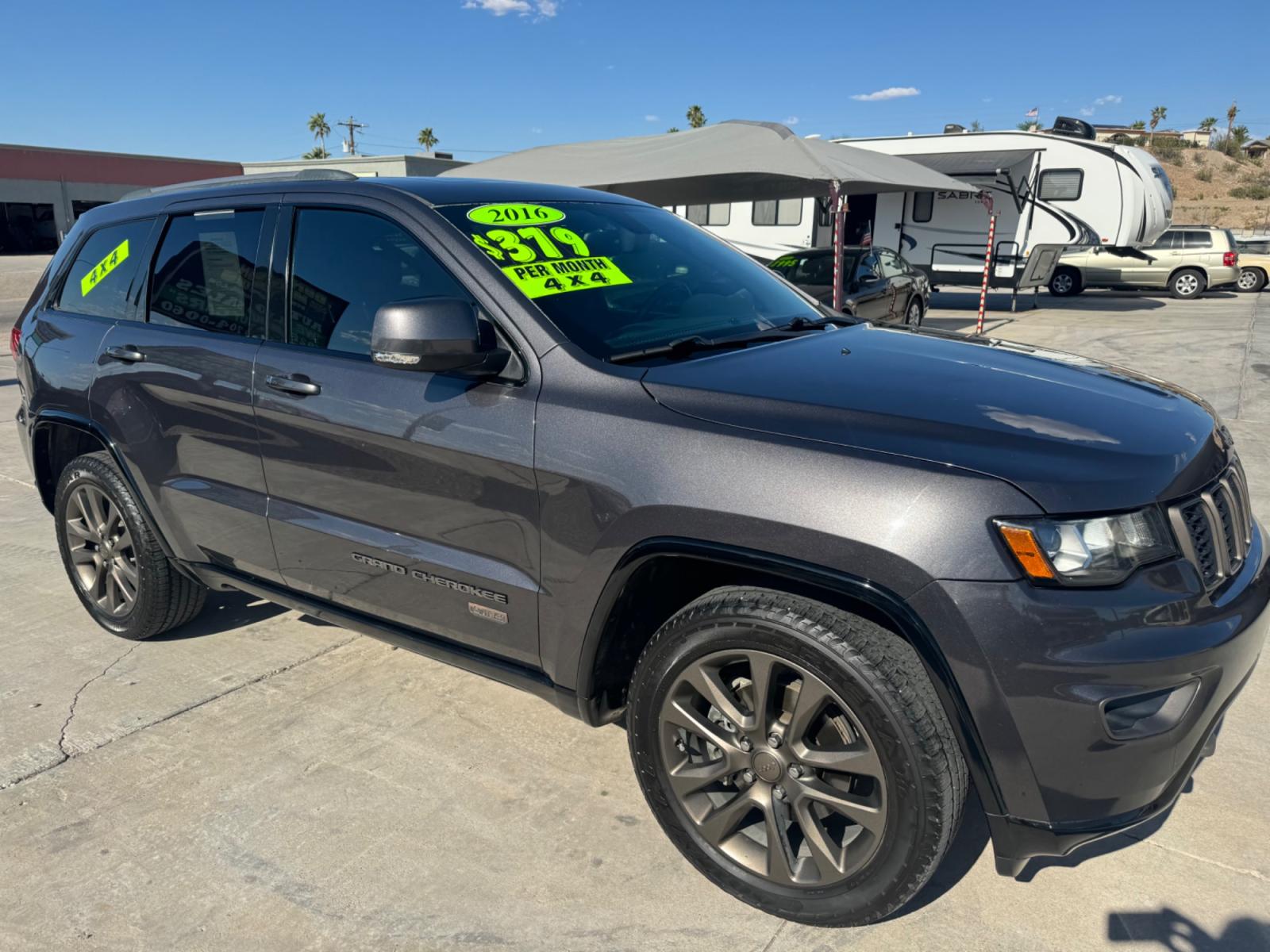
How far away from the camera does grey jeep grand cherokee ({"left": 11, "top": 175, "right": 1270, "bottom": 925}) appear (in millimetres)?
1917

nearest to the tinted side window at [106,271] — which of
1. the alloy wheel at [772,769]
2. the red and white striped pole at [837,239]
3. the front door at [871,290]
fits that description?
the alloy wheel at [772,769]

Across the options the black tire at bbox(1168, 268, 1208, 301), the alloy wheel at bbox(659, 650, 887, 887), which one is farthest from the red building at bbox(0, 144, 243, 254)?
the alloy wheel at bbox(659, 650, 887, 887)

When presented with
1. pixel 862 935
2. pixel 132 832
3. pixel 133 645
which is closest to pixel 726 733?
pixel 862 935

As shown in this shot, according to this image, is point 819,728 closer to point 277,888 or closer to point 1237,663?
point 1237,663

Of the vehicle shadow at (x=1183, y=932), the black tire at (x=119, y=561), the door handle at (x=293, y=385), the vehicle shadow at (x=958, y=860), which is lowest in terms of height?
the vehicle shadow at (x=958, y=860)

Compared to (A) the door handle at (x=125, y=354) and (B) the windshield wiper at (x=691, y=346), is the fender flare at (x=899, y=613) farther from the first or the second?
(A) the door handle at (x=125, y=354)

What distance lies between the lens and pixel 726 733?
7.61 feet

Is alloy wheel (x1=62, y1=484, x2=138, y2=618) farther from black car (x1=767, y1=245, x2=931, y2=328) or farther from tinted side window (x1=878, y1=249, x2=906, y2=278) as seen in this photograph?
tinted side window (x1=878, y1=249, x2=906, y2=278)

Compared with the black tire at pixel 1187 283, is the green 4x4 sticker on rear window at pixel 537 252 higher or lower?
higher

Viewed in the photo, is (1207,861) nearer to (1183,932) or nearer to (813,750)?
(1183,932)

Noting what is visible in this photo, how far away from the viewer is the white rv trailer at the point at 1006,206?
58.6 feet

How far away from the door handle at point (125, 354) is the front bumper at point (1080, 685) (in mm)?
2994

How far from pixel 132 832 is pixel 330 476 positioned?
117cm

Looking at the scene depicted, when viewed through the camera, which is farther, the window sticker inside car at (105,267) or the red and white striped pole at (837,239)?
the red and white striped pole at (837,239)
